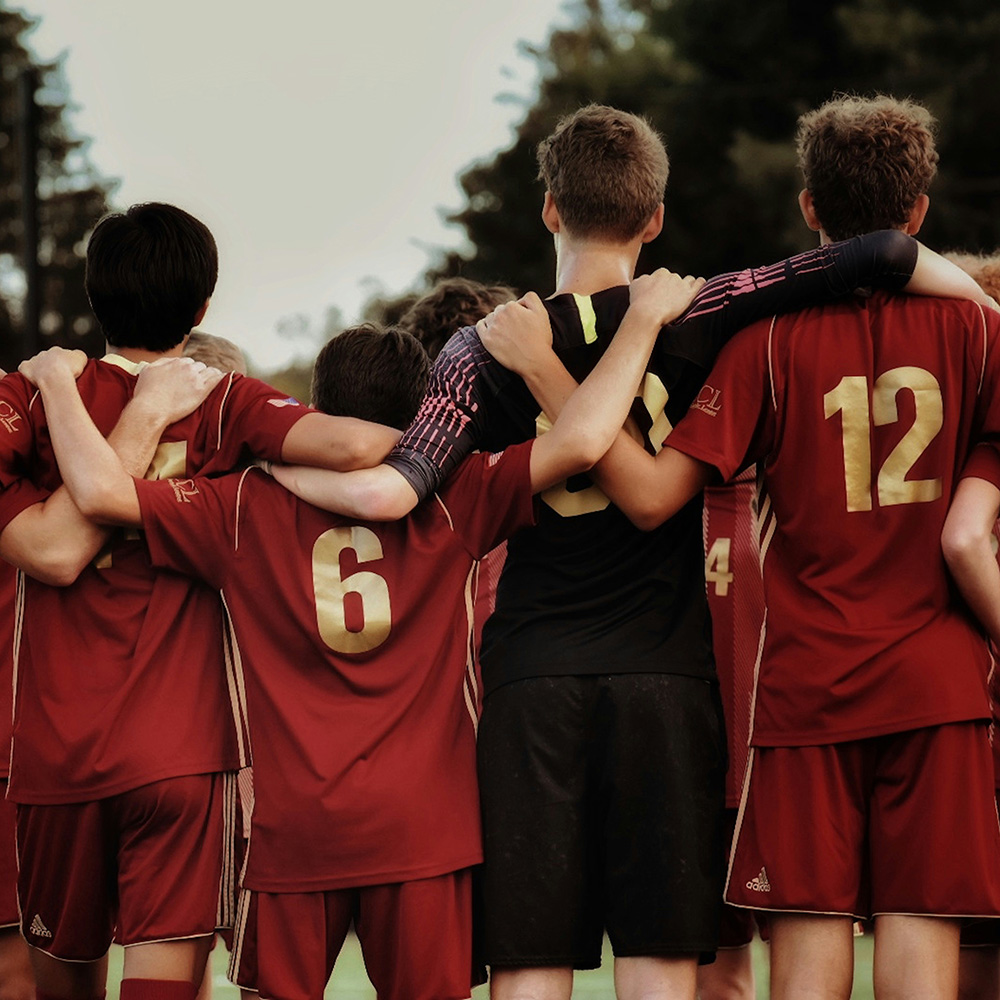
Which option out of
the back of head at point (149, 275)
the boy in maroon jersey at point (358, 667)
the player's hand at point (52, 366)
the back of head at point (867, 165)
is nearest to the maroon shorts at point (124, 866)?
the boy in maroon jersey at point (358, 667)

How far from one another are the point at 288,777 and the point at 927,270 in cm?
181

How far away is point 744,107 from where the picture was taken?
20.8 metres

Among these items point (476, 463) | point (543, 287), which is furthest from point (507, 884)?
point (543, 287)

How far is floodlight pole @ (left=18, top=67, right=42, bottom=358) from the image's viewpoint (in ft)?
52.2

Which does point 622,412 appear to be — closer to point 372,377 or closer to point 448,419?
point 448,419

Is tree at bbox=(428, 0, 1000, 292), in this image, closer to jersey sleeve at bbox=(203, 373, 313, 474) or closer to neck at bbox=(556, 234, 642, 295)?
neck at bbox=(556, 234, 642, 295)

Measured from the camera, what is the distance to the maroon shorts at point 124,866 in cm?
353

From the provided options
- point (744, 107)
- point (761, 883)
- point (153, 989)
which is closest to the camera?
point (761, 883)

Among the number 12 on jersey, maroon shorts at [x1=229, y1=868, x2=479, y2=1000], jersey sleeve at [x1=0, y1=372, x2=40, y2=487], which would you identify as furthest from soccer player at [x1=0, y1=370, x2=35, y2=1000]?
the number 12 on jersey

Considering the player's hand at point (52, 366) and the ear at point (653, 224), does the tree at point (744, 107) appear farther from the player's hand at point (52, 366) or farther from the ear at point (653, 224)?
the player's hand at point (52, 366)

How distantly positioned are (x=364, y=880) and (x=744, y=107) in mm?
18734

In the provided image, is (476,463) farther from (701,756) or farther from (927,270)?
(927,270)

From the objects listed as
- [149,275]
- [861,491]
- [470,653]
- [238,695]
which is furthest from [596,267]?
[238,695]

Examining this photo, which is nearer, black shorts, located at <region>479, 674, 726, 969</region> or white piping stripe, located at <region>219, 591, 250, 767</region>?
black shorts, located at <region>479, 674, 726, 969</region>
